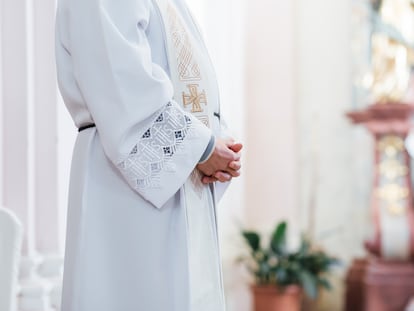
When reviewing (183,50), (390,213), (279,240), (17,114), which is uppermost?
(183,50)

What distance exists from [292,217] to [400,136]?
1.14 meters

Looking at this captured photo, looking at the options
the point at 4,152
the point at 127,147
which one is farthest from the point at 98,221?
the point at 4,152

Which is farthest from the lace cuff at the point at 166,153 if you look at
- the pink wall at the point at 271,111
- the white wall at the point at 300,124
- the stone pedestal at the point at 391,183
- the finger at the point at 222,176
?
the pink wall at the point at 271,111

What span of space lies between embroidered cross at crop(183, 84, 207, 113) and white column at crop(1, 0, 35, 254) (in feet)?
3.50

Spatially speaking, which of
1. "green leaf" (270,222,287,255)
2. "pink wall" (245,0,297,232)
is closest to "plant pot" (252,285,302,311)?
"green leaf" (270,222,287,255)

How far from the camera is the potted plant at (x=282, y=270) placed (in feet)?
17.4

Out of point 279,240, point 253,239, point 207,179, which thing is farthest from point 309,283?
point 207,179

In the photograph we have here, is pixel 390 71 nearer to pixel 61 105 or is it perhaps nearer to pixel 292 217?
pixel 292 217

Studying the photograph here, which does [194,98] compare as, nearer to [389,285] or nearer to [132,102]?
[132,102]

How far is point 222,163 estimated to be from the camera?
7.20 feet

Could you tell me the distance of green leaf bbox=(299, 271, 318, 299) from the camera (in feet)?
17.0

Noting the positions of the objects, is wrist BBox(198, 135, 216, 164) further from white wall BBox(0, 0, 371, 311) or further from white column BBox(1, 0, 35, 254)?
white wall BBox(0, 0, 371, 311)

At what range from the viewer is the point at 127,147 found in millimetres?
2096

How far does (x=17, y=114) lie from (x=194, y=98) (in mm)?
1093
